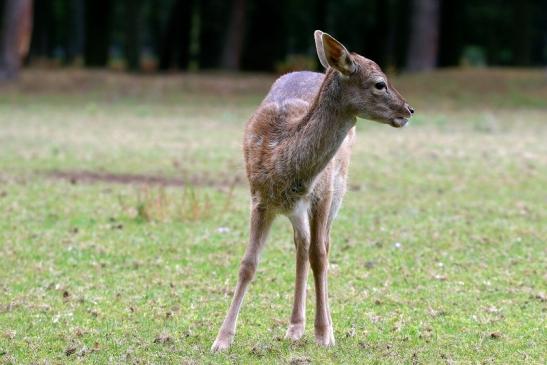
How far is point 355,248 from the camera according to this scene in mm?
9078

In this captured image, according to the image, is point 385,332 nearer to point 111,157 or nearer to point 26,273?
point 26,273

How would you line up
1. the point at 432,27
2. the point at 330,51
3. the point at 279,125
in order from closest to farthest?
the point at 330,51 → the point at 279,125 → the point at 432,27

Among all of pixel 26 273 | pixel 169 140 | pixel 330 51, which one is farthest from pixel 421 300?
pixel 169 140

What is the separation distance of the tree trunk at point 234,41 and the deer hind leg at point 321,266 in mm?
27669

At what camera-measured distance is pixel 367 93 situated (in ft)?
18.9

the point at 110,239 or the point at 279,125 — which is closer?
the point at 279,125

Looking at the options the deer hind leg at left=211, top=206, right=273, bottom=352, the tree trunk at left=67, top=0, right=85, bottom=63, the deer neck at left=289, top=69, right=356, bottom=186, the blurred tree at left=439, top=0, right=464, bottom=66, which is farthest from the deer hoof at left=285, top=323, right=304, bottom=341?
the tree trunk at left=67, top=0, right=85, bottom=63

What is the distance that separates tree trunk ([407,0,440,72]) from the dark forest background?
30 millimetres

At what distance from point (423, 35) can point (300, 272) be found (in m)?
24.6

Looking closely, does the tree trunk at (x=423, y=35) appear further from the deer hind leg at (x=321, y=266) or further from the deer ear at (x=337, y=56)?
the deer ear at (x=337, y=56)

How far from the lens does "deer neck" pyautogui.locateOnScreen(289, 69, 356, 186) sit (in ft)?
19.1

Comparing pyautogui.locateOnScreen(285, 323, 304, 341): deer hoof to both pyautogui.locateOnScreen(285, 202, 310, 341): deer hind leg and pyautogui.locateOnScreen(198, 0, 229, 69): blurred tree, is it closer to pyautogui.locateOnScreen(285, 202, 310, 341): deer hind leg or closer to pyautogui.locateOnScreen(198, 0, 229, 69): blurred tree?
pyautogui.locateOnScreen(285, 202, 310, 341): deer hind leg

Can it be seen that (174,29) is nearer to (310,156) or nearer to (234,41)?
(234,41)

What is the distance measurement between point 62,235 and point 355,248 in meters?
2.79
